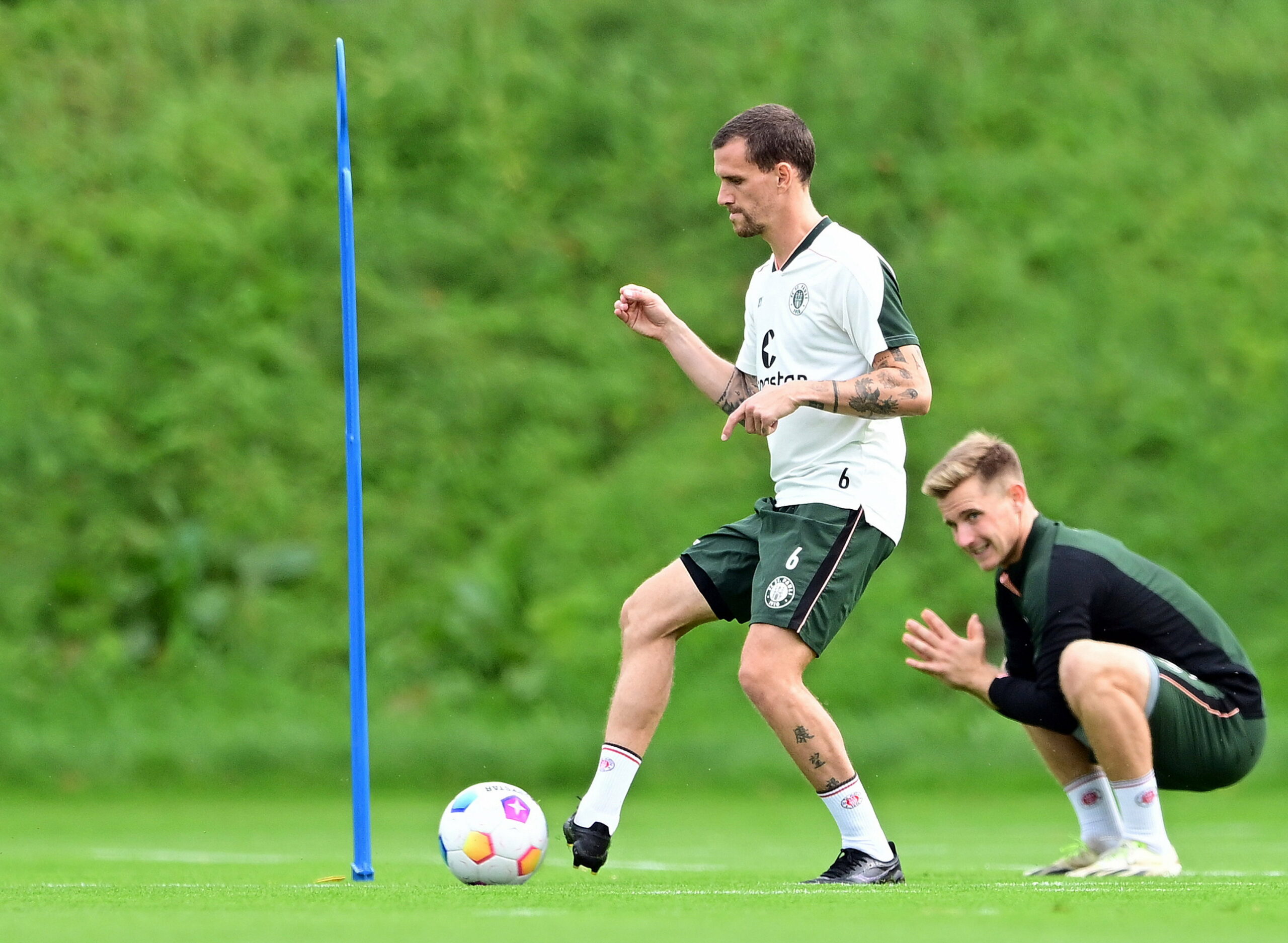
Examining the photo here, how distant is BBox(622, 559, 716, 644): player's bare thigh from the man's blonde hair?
743 mm

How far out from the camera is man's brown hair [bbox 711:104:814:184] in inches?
199

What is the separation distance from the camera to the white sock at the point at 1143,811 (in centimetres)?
478

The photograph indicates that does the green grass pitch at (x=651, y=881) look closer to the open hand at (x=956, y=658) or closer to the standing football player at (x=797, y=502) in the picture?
the standing football player at (x=797, y=502)

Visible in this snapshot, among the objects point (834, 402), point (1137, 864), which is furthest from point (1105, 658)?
point (834, 402)

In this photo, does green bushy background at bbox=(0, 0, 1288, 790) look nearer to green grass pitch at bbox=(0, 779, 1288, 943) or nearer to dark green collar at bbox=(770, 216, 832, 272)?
green grass pitch at bbox=(0, 779, 1288, 943)

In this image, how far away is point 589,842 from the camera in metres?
4.91

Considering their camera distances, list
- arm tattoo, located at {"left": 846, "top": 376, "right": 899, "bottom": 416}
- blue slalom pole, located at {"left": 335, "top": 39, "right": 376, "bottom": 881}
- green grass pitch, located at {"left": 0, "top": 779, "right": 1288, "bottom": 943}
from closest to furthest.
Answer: green grass pitch, located at {"left": 0, "top": 779, "right": 1288, "bottom": 943} < arm tattoo, located at {"left": 846, "top": 376, "right": 899, "bottom": 416} < blue slalom pole, located at {"left": 335, "top": 39, "right": 376, "bottom": 881}

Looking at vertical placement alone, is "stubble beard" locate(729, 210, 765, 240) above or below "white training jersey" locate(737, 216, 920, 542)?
above

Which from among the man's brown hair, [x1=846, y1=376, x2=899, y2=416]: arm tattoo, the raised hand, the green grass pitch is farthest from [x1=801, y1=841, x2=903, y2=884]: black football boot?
the man's brown hair

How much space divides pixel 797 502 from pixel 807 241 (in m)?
0.76

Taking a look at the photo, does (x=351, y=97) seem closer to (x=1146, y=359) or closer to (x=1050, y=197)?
(x=1050, y=197)

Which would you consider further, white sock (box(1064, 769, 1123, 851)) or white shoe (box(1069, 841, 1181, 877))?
white sock (box(1064, 769, 1123, 851))

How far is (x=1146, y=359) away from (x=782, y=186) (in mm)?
8619

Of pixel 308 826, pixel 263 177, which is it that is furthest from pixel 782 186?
pixel 263 177
